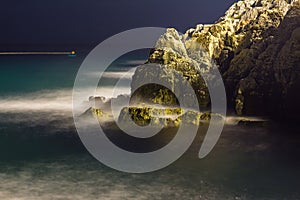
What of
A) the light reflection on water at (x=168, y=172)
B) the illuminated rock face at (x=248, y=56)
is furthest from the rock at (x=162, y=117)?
the illuminated rock face at (x=248, y=56)

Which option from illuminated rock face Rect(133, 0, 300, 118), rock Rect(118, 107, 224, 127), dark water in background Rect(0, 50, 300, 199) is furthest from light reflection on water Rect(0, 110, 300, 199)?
illuminated rock face Rect(133, 0, 300, 118)

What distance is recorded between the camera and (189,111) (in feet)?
96.8

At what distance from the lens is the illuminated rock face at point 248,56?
30797 mm

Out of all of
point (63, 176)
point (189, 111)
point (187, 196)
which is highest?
point (189, 111)

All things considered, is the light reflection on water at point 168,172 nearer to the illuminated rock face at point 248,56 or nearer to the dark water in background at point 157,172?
the dark water in background at point 157,172

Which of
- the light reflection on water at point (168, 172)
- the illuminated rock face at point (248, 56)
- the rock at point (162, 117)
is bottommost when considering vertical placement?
the light reflection on water at point (168, 172)

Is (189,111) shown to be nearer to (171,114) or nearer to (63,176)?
(171,114)

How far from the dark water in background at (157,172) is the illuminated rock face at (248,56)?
316 cm

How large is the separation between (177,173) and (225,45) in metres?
18.0

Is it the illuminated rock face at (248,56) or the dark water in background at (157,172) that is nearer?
the dark water in background at (157,172)

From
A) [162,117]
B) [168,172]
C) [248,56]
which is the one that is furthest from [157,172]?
[248,56]

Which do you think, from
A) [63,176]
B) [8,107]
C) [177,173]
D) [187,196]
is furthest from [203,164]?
[8,107]

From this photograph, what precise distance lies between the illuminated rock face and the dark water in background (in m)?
3.16

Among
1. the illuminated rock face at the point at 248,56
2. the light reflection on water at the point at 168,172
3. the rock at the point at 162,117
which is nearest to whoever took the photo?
the light reflection on water at the point at 168,172
